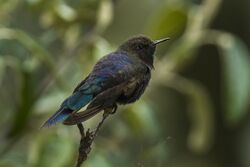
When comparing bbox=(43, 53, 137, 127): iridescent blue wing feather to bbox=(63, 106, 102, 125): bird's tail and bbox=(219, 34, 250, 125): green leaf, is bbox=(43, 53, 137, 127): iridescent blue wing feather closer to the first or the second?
bbox=(63, 106, 102, 125): bird's tail

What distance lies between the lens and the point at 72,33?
8.44ft

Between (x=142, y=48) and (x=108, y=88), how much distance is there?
9.3 inches

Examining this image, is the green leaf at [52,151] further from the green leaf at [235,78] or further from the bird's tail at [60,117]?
the bird's tail at [60,117]

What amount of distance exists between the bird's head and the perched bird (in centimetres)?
2

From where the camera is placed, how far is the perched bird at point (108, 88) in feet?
4.45

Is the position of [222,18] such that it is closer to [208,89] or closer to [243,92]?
[208,89]

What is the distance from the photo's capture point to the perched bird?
1.36 m

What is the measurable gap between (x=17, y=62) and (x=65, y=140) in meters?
0.27

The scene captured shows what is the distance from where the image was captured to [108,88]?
4.59ft

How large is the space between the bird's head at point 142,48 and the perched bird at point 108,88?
20 mm

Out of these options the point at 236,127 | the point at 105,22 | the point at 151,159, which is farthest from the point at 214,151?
the point at 151,159

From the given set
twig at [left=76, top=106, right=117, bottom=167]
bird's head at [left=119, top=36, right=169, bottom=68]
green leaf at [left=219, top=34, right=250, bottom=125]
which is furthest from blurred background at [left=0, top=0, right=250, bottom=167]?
twig at [left=76, top=106, right=117, bottom=167]

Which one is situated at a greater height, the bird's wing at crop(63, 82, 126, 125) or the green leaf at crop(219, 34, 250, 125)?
the bird's wing at crop(63, 82, 126, 125)

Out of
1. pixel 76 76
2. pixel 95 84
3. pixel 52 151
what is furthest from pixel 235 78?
pixel 95 84
